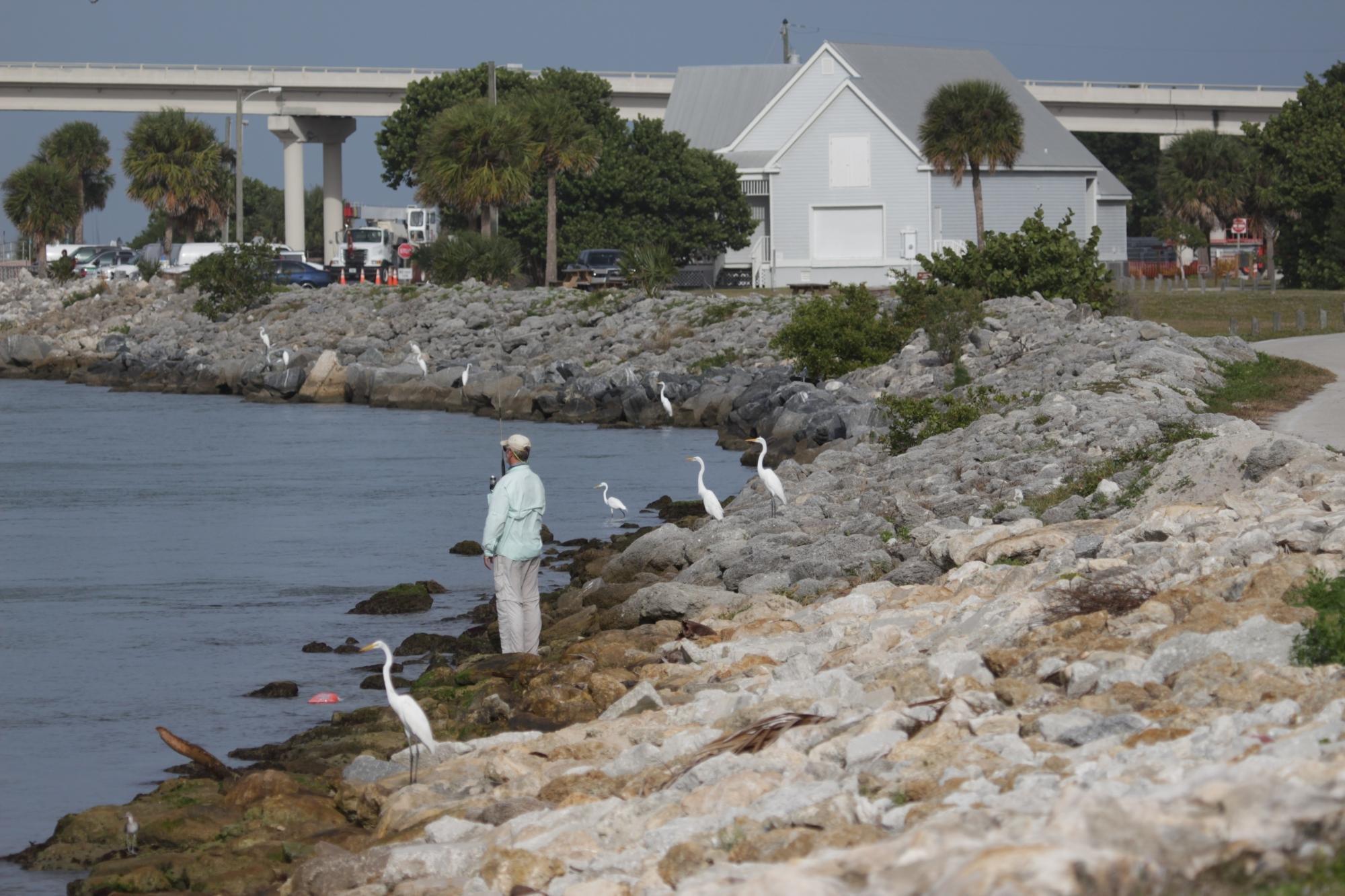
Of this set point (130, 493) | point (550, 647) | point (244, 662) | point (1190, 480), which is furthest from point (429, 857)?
point (130, 493)

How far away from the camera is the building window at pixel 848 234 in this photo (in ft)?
189

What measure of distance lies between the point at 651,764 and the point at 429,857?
148 centimetres

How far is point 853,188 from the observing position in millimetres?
57750

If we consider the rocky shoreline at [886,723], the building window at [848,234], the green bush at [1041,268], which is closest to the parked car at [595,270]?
the building window at [848,234]

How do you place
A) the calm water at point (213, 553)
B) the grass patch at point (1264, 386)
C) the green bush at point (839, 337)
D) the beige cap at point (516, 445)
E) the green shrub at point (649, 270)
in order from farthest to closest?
the green shrub at point (649, 270), the green bush at point (839, 337), the grass patch at point (1264, 386), the calm water at point (213, 553), the beige cap at point (516, 445)

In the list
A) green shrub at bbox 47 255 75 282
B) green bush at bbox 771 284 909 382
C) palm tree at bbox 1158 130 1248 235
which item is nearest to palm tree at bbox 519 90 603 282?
green bush at bbox 771 284 909 382

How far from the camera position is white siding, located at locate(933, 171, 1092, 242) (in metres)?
57.9

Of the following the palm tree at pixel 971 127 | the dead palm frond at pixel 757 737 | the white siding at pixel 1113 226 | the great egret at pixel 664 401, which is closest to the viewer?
the dead palm frond at pixel 757 737

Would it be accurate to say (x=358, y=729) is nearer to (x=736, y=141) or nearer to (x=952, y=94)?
(x=952, y=94)

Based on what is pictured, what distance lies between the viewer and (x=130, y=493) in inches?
1151

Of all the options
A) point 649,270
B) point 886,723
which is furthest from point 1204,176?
point 886,723

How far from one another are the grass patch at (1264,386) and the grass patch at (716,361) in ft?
50.6

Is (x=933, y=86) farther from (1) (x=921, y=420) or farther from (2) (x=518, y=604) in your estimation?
(2) (x=518, y=604)

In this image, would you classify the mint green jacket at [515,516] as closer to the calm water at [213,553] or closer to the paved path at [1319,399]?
the calm water at [213,553]
